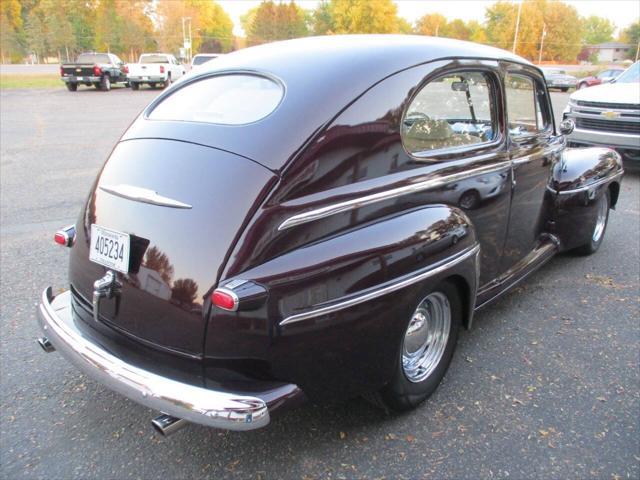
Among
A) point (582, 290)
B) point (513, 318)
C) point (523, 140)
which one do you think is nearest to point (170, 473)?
point (513, 318)

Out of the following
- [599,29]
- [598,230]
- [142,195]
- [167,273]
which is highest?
[599,29]

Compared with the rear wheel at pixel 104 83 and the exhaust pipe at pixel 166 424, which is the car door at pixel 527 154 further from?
the rear wheel at pixel 104 83

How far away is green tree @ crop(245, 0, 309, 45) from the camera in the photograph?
77750 mm

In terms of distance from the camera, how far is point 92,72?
24.2 meters

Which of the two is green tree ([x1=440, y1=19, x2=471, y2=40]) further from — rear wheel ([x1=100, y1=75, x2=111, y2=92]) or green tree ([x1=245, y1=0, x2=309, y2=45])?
rear wheel ([x1=100, y1=75, x2=111, y2=92])

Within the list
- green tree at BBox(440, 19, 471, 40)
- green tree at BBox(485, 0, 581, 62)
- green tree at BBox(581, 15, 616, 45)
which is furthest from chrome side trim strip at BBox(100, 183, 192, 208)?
green tree at BBox(581, 15, 616, 45)

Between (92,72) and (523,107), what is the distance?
24.8 metres

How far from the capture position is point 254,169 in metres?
2.17

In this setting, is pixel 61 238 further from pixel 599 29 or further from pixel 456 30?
pixel 599 29

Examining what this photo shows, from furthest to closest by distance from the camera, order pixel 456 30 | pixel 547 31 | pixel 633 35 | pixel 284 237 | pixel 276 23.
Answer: pixel 456 30
pixel 276 23
pixel 547 31
pixel 633 35
pixel 284 237

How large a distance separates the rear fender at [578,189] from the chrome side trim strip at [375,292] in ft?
6.44

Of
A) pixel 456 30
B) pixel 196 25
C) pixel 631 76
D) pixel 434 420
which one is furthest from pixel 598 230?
pixel 456 30

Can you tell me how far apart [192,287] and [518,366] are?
2.12 metres

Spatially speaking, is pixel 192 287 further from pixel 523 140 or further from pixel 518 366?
pixel 523 140
